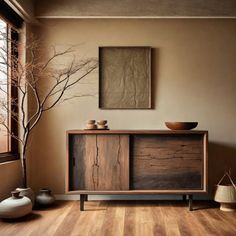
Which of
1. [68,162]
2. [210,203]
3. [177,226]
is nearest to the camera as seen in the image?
[177,226]

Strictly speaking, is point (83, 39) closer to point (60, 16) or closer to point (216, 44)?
point (60, 16)

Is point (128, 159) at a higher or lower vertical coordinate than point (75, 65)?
lower

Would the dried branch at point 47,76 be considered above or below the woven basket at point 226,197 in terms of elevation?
above

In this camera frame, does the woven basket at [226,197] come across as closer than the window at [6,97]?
Yes

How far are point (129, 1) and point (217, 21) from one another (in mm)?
1097

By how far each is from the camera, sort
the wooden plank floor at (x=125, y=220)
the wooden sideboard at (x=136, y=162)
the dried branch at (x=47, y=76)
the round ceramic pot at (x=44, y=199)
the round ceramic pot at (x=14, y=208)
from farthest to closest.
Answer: the dried branch at (x=47, y=76) → the round ceramic pot at (x=44, y=199) → the wooden sideboard at (x=136, y=162) → the round ceramic pot at (x=14, y=208) → the wooden plank floor at (x=125, y=220)

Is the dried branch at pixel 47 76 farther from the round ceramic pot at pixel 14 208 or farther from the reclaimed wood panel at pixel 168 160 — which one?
the reclaimed wood panel at pixel 168 160

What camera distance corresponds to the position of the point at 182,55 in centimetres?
406

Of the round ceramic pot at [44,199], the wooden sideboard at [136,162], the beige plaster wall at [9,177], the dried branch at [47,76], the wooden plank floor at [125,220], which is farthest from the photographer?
the dried branch at [47,76]

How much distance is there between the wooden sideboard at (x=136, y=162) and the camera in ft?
11.6

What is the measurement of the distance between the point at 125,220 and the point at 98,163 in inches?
26.8

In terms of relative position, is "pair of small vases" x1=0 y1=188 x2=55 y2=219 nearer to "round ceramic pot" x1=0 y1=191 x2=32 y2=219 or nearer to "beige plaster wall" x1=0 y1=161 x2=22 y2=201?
"round ceramic pot" x1=0 y1=191 x2=32 y2=219

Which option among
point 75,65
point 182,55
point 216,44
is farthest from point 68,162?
point 216,44

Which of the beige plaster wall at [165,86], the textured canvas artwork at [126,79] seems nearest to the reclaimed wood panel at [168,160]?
the beige plaster wall at [165,86]
